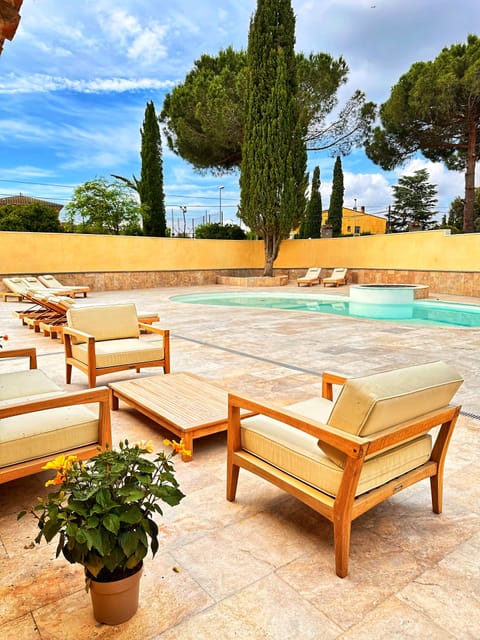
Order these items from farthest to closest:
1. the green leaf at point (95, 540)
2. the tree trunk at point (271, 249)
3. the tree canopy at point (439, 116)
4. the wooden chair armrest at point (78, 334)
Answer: the tree trunk at point (271, 249)
the tree canopy at point (439, 116)
the wooden chair armrest at point (78, 334)
the green leaf at point (95, 540)

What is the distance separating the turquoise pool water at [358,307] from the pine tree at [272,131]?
3989mm

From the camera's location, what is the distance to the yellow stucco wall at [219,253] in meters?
13.9

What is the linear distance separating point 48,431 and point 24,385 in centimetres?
84

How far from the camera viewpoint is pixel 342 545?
64.1 inches

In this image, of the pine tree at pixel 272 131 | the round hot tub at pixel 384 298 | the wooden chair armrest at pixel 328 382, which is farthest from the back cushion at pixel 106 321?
the pine tree at pixel 272 131

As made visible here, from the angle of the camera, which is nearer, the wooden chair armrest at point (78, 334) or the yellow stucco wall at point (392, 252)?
the wooden chair armrest at point (78, 334)

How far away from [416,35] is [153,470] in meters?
18.3

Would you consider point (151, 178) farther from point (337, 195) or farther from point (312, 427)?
point (312, 427)

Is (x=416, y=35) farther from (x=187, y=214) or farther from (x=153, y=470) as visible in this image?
(x=153, y=470)

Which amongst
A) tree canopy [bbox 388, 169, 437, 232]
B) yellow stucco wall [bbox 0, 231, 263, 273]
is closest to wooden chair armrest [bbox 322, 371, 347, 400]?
yellow stucco wall [bbox 0, 231, 263, 273]

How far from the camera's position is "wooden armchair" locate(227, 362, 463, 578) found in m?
1.61

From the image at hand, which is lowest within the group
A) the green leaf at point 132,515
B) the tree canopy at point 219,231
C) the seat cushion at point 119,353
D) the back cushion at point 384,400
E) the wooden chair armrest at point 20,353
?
the seat cushion at point 119,353

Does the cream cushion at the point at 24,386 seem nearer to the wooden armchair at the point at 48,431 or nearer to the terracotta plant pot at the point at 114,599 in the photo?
the wooden armchair at the point at 48,431

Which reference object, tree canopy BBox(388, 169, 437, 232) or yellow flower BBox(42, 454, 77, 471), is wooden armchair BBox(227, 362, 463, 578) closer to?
yellow flower BBox(42, 454, 77, 471)
